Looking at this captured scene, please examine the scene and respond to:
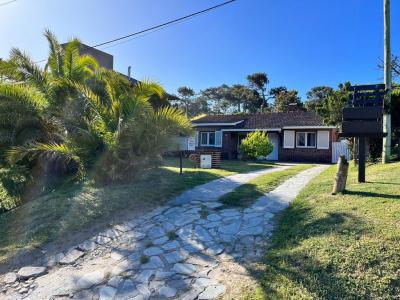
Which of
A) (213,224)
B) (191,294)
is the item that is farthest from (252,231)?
(191,294)

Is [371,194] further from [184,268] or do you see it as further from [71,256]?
[71,256]

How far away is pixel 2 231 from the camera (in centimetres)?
695

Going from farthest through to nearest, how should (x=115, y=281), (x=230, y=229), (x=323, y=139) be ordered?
(x=323, y=139), (x=230, y=229), (x=115, y=281)

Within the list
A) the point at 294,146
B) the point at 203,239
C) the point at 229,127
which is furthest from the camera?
the point at 229,127

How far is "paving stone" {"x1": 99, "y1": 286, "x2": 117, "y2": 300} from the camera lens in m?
4.04

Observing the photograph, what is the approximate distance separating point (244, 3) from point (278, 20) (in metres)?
2.54

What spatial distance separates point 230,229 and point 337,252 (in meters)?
2.00

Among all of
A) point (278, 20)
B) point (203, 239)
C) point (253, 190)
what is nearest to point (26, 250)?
point (203, 239)

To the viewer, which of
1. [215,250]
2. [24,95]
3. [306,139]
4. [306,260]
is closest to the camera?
[306,260]

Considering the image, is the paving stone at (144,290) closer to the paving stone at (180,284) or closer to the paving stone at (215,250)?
the paving stone at (180,284)

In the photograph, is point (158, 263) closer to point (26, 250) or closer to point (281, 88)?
point (26, 250)

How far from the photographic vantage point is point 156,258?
496cm

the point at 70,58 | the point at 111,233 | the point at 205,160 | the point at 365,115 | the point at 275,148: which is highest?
the point at 70,58

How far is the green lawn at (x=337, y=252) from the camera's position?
3.62 meters
